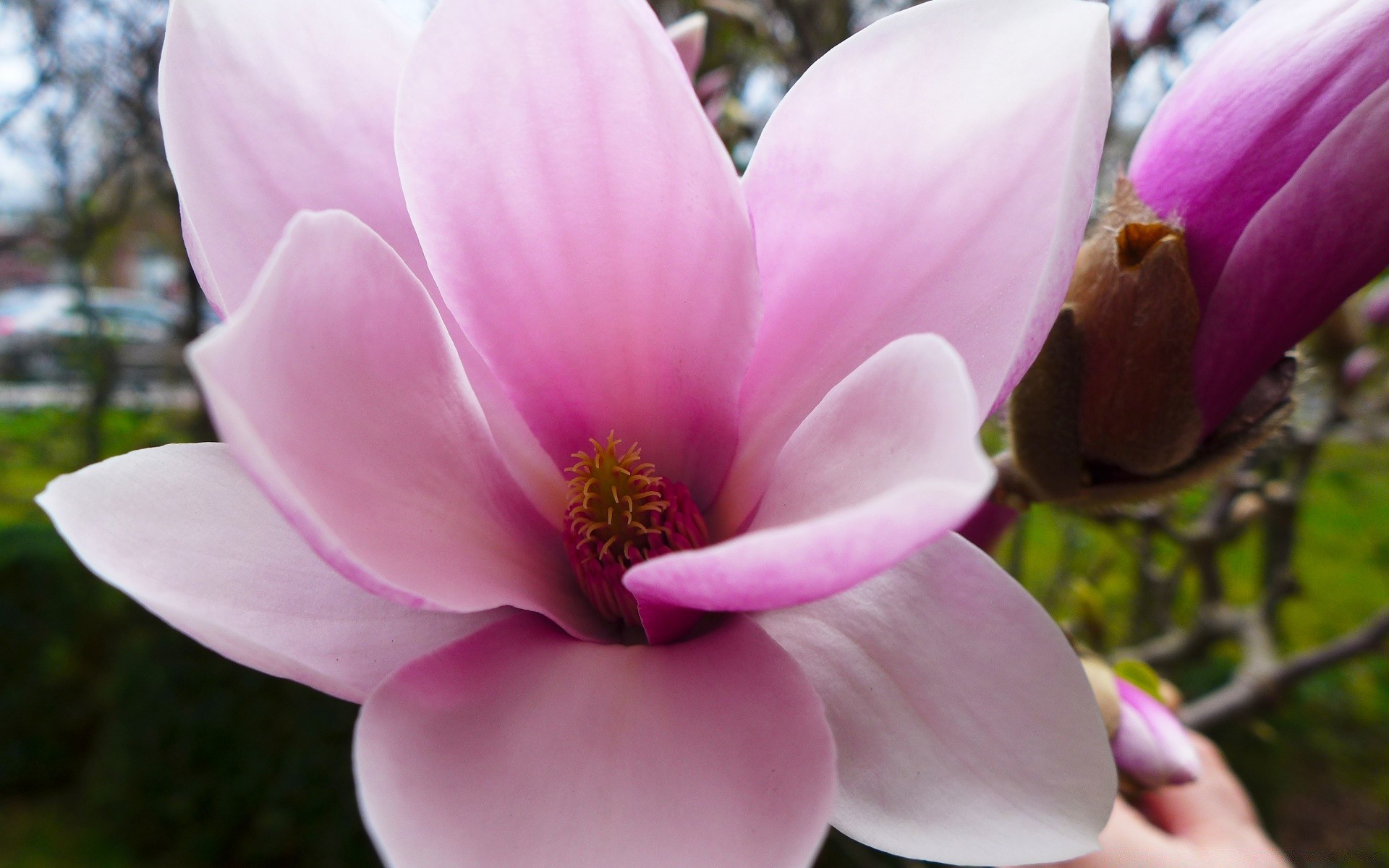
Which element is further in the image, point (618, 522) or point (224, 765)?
point (224, 765)

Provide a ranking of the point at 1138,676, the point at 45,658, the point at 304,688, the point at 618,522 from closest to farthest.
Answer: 1. the point at 618,522
2. the point at 1138,676
3. the point at 304,688
4. the point at 45,658

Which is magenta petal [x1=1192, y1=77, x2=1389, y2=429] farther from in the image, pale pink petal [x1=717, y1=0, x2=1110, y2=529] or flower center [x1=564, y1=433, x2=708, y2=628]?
flower center [x1=564, y1=433, x2=708, y2=628]

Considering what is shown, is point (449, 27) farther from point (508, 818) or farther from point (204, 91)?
point (508, 818)

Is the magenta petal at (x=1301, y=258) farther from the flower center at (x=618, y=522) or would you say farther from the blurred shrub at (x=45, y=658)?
the blurred shrub at (x=45, y=658)

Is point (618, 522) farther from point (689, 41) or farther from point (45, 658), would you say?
point (45, 658)

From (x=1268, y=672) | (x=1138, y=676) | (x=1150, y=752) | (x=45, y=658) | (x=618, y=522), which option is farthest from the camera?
(x=45, y=658)

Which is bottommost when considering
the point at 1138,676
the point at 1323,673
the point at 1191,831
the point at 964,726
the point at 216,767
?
the point at 1323,673

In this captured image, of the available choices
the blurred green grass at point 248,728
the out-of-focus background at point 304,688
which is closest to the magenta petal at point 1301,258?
the out-of-focus background at point 304,688

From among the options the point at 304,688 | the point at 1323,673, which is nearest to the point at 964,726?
the point at 304,688

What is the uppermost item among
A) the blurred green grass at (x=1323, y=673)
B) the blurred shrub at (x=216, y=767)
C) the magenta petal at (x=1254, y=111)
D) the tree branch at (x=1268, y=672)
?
the magenta petal at (x=1254, y=111)
